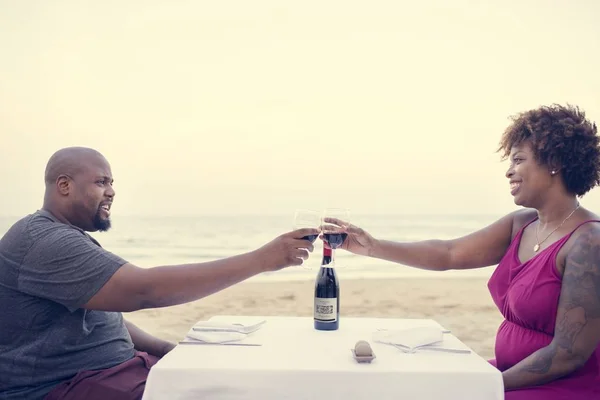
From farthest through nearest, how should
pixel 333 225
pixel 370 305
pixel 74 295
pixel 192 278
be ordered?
pixel 370 305 → pixel 333 225 → pixel 192 278 → pixel 74 295

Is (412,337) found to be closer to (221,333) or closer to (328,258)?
(328,258)

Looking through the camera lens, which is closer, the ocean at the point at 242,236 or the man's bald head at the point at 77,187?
the man's bald head at the point at 77,187

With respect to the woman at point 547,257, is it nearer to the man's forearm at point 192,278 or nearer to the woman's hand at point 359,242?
the woman's hand at point 359,242

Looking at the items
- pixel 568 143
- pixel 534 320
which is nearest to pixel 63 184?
pixel 534 320

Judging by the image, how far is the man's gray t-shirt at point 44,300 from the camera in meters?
2.29

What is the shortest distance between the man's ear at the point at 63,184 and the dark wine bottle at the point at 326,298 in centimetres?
113

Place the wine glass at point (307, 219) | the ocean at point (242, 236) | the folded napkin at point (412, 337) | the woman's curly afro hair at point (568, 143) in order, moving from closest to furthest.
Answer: the folded napkin at point (412, 337), the wine glass at point (307, 219), the woman's curly afro hair at point (568, 143), the ocean at point (242, 236)

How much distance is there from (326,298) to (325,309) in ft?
0.15

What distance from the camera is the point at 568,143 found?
8.84 feet

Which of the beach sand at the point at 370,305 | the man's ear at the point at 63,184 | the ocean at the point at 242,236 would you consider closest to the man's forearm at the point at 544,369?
the man's ear at the point at 63,184

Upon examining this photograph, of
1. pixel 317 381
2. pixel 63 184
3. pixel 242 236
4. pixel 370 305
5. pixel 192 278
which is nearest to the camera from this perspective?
→ pixel 317 381

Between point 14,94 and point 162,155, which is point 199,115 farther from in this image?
point 14,94

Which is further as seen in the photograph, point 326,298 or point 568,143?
point 568,143

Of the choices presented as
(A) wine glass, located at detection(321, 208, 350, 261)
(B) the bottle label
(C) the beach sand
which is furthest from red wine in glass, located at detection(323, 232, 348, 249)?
(C) the beach sand
